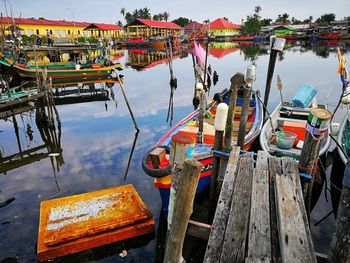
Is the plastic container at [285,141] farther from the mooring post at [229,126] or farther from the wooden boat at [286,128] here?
the mooring post at [229,126]

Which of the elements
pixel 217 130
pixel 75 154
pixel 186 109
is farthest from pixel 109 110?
pixel 217 130

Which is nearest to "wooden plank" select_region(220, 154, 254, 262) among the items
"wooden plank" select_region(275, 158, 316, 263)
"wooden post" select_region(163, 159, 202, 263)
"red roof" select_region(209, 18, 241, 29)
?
"wooden plank" select_region(275, 158, 316, 263)

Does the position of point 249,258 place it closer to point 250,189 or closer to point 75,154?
point 250,189

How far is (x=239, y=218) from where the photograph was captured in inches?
131

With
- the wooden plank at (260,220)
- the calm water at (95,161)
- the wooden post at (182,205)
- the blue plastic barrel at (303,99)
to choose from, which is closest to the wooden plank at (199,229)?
the wooden post at (182,205)

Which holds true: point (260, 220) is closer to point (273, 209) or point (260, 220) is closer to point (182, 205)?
point (273, 209)

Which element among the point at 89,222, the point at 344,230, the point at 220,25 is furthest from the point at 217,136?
the point at 220,25

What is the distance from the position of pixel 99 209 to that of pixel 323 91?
20535 mm

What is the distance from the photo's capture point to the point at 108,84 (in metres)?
25.4

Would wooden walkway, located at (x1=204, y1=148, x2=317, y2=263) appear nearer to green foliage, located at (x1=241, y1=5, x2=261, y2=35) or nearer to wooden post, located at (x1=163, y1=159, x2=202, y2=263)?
wooden post, located at (x1=163, y1=159, x2=202, y2=263)

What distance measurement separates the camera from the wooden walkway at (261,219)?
2787 millimetres

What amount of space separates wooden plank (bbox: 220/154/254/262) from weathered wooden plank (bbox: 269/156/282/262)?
1.08 ft

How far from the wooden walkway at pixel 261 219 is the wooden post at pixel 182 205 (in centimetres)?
38

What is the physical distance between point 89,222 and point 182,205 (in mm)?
3641
